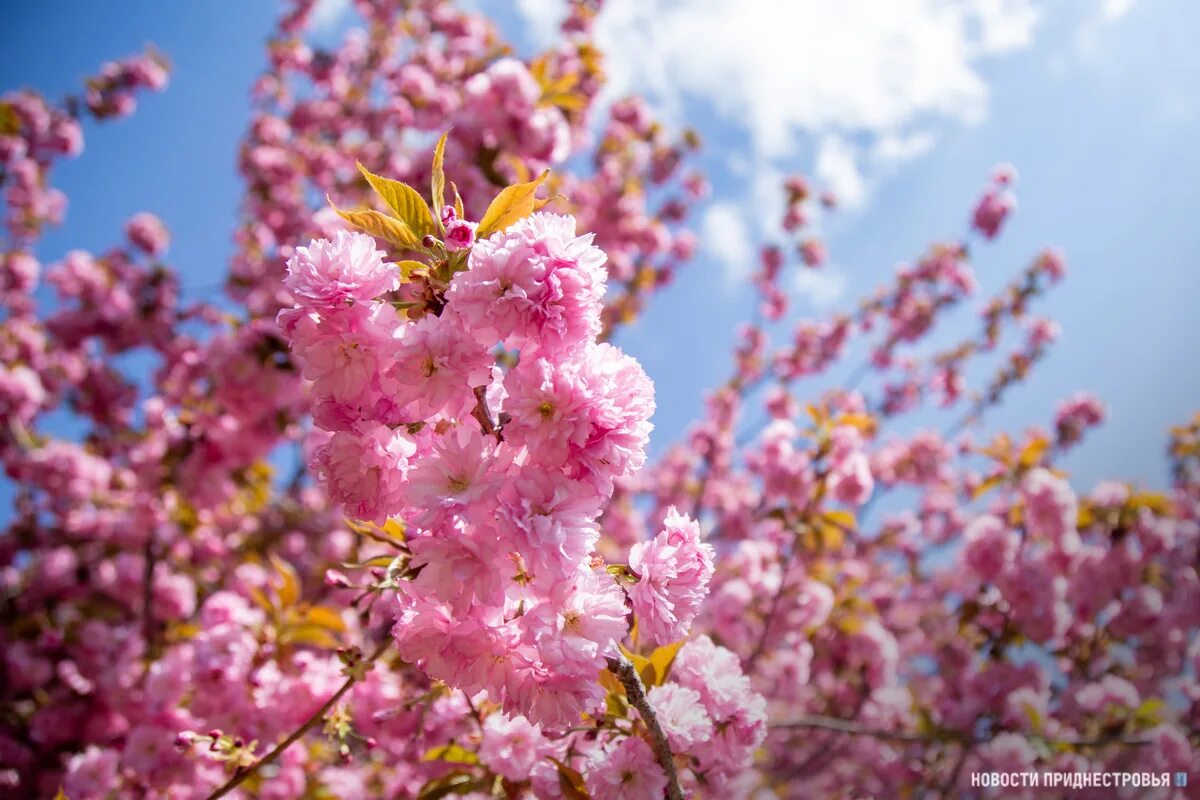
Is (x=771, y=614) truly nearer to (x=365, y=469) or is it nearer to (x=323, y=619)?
(x=323, y=619)

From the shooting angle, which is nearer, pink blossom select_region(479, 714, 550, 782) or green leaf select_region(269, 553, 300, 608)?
pink blossom select_region(479, 714, 550, 782)

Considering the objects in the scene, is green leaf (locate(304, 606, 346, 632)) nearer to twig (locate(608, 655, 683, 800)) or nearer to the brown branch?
twig (locate(608, 655, 683, 800))

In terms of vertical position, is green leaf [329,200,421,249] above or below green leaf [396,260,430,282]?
above

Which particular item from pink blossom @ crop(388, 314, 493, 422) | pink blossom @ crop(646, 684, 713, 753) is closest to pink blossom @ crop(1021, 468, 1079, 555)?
pink blossom @ crop(646, 684, 713, 753)

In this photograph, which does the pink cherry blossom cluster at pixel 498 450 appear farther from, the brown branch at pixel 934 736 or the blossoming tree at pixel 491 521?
the brown branch at pixel 934 736

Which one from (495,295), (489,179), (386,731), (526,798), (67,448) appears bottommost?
(526,798)

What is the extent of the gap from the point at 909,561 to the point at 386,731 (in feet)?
23.2

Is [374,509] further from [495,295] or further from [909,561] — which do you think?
[909,561]

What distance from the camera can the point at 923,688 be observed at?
5.72 m

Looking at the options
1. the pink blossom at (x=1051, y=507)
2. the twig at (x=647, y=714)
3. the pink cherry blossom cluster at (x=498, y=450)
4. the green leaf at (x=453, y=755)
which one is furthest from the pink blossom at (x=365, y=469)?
the pink blossom at (x=1051, y=507)

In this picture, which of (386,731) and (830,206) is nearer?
(386,731)

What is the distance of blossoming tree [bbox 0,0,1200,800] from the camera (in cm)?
108

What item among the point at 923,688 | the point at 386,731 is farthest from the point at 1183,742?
the point at 386,731

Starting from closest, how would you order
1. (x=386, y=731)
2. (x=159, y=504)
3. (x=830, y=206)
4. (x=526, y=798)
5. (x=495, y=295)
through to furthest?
1. (x=495, y=295)
2. (x=526, y=798)
3. (x=386, y=731)
4. (x=159, y=504)
5. (x=830, y=206)
